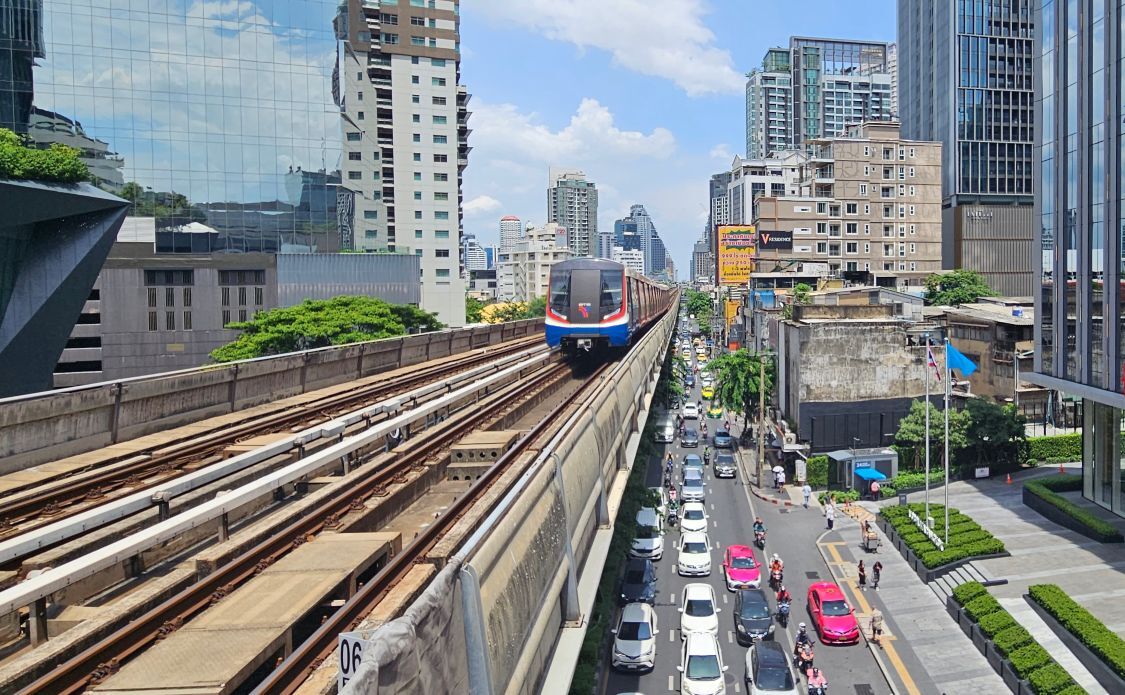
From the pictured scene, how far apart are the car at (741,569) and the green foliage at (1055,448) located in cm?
1752

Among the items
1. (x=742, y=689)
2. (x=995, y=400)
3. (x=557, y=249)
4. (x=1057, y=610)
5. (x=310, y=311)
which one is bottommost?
(x=742, y=689)

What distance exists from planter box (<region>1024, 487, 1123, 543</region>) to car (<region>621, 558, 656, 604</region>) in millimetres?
13720

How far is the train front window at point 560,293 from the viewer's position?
87.3ft

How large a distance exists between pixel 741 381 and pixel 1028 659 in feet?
87.0

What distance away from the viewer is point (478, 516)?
873 cm

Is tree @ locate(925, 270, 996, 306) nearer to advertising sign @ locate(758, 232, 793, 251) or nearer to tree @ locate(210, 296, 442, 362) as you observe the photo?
advertising sign @ locate(758, 232, 793, 251)

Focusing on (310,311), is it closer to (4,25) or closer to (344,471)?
(4,25)

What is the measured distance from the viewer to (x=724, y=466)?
136 feet

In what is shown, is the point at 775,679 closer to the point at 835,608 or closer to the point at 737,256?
the point at 835,608

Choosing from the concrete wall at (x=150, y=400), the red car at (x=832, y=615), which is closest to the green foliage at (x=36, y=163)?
the concrete wall at (x=150, y=400)

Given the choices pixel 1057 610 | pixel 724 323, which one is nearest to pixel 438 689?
pixel 1057 610

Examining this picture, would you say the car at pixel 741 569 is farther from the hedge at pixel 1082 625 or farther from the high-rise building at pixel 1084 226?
the high-rise building at pixel 1084 226

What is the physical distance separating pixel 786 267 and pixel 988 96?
1185 inches

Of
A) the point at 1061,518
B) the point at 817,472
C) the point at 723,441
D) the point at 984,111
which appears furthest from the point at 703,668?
the point at 984,111
